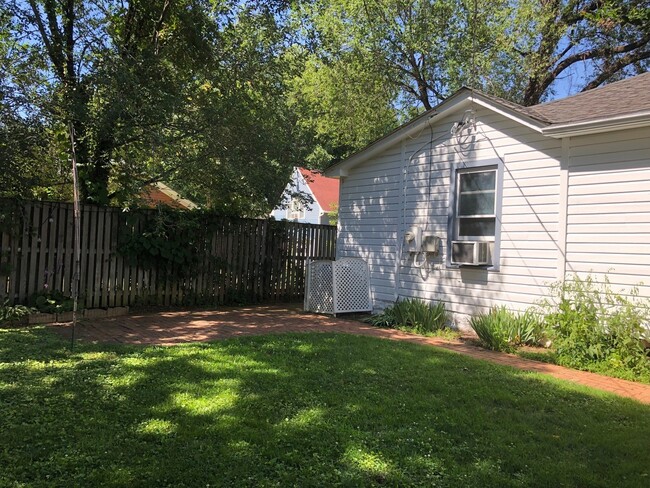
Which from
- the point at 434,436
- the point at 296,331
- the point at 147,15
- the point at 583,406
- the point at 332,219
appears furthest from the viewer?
the point at 332,219

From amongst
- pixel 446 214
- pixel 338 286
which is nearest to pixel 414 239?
pixel 446 214

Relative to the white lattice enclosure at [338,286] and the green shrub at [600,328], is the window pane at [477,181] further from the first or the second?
the white lattice enclosure at [338,286]

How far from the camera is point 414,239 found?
865 cm

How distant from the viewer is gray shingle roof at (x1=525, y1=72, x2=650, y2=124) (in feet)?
19.7

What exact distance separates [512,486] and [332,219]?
25.0 m

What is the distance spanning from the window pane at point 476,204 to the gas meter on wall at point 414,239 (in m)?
0.88

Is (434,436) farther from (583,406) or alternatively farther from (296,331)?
(296,331)

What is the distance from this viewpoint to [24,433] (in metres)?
3.15

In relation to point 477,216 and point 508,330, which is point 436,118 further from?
point 508,330

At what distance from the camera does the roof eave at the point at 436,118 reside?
7.05 metres

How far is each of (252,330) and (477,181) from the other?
4377 mm

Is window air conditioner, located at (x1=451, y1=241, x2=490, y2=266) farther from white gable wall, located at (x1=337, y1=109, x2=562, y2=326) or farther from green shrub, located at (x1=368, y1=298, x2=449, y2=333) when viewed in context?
green shrub, located at (x1=368, y1=298, x2=449, y2=333)

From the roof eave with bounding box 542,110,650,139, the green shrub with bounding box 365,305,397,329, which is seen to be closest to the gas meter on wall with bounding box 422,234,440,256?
the green shrub with bounding box 365,305,397,329

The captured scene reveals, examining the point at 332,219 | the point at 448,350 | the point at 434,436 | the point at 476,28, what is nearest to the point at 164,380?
the point at 434,436
